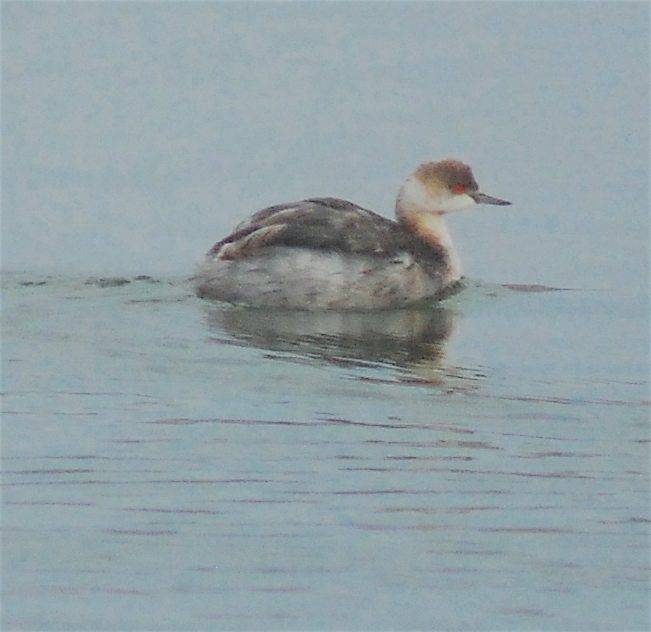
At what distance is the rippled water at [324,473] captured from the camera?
3.56 metres

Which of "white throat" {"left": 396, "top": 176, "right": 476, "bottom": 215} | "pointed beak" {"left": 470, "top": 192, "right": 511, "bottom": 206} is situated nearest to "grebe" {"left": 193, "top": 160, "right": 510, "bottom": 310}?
"white throat" {"left": 396, "top": 176, "right": 476, "bottom": 215}

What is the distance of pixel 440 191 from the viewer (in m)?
7.61

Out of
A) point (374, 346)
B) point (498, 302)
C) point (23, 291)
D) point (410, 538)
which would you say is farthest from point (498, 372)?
point (23, 291)

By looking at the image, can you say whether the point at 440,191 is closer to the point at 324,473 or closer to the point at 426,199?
the point at 426,199

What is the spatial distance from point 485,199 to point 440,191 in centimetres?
24

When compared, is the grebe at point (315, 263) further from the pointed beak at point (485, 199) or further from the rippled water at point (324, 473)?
the pointed beak at point (485, 199)

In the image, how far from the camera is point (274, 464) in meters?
4.41

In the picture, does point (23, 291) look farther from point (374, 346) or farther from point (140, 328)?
point (374, 346)

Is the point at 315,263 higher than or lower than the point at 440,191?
lower

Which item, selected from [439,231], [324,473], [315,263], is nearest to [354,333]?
[315,263]

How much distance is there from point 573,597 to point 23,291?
158 inches

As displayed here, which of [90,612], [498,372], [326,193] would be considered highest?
[326,193]

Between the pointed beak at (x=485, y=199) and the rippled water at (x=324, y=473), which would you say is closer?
the rippled water at (x=324, y=473)

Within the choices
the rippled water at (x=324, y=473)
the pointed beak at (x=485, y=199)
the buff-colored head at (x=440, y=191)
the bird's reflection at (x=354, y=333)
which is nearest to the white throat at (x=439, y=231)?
the buff-colored head at (x=440, y=191)
